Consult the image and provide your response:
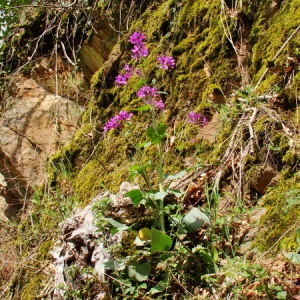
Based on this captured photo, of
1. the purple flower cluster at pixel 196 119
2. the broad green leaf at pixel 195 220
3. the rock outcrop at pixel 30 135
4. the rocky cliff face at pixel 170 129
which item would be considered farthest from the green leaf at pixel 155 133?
the rock outcrop at pixel 30 135

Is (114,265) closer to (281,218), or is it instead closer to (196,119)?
(281,218)

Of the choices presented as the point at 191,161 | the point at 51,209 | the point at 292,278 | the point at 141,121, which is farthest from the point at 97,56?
the point at 292,278

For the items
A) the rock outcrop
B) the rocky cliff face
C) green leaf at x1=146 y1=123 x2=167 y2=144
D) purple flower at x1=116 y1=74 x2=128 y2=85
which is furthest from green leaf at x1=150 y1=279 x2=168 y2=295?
the rock outcrop

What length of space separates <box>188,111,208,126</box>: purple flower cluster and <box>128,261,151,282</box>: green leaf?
1.13 metres

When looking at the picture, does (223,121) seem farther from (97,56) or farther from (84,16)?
(84,16)

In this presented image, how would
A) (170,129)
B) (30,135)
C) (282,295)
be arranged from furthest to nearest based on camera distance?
(30,135) < (170,129) < (282,295)

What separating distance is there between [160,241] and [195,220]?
22cm

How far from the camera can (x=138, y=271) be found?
A: 1.90 meters

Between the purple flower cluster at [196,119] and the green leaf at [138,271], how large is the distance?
3.70 ft

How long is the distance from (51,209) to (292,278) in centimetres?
217

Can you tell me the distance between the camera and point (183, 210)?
2281 millimetres

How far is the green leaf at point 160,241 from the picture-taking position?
5.99 ft

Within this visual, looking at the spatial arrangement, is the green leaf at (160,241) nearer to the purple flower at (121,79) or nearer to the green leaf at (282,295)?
the green leaf at (282,295)

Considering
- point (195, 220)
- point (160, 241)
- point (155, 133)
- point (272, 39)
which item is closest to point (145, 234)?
point (160, 241)
